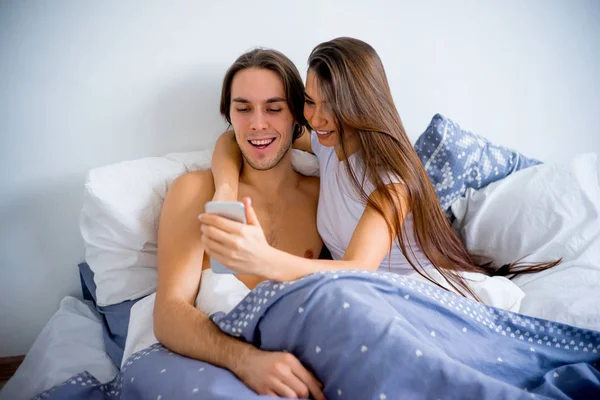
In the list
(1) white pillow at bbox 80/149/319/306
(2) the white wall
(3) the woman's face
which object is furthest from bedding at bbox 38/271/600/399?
(2) the white wall

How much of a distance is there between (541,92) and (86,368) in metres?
1.76

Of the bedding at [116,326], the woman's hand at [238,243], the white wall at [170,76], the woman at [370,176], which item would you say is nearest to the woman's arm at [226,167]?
the woman at [370,176]

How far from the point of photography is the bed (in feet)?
2.28

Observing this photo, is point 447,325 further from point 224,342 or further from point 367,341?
point 224,342

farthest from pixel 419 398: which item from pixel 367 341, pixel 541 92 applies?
pixel 541 92

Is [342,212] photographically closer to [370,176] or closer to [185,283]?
[370,176]

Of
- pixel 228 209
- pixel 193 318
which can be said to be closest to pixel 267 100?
pixel 228 209

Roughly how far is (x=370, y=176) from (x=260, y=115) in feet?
1.13

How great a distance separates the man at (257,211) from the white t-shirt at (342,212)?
86 mm

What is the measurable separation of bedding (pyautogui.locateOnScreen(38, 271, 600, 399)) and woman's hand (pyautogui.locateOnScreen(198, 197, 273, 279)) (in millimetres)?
52

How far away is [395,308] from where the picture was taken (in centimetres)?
77

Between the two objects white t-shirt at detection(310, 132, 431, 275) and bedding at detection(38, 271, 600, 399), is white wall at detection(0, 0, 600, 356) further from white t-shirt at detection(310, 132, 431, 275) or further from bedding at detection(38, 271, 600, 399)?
bedding at detection(38, 271, 600, 399)

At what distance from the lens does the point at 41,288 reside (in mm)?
1303

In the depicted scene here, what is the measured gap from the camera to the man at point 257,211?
2.48 feet
